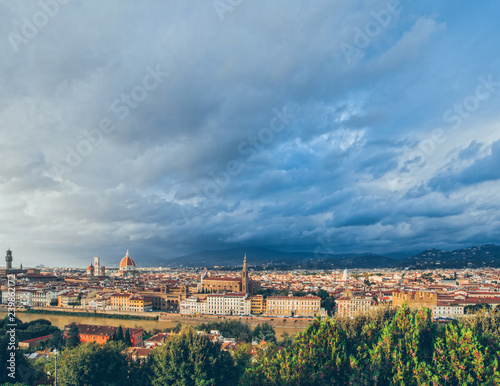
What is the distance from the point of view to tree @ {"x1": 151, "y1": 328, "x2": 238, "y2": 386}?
11391mm

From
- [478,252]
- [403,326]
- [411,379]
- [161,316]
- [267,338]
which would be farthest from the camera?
[478,252]

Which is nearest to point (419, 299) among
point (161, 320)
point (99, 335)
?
point (161, 320)

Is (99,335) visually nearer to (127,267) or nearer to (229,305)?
(229,305)

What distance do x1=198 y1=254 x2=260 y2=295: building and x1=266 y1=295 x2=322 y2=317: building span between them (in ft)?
33.4

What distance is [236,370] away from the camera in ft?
41.1

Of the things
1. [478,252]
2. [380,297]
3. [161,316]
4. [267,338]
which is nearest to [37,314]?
[161,316]

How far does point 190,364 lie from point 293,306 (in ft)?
97.1

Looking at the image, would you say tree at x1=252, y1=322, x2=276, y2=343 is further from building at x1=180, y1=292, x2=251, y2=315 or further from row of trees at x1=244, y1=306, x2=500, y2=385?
building at x1=180, y1=292, x2=251, y2=315

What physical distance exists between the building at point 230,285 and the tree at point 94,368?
38.8m

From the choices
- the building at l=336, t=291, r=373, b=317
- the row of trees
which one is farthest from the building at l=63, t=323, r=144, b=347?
the building at l=336, t=291, r=373, b=317

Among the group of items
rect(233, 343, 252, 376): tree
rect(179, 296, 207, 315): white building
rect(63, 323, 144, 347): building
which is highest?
rect(233, 343, 252, 376): tree

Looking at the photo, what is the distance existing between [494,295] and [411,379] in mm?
39012

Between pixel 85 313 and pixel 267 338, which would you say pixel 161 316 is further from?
pixel 267 338

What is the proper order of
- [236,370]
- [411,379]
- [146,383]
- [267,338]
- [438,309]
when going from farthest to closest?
1. [438,309]
2. [267,338]
3. [236,370]
4. [146,383]
5. [411,379]
